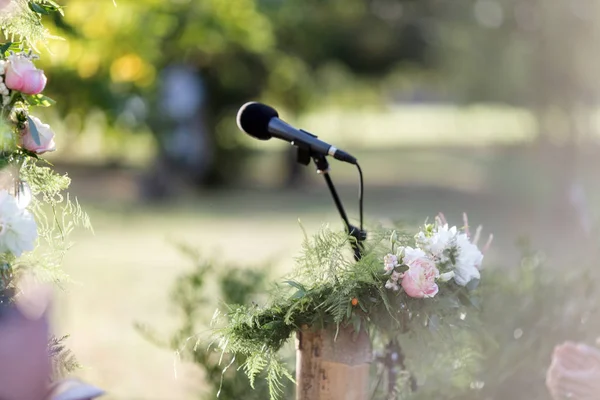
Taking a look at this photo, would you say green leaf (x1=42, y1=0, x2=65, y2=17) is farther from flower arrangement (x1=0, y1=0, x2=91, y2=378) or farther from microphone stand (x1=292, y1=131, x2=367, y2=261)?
microphone stand (x1=292, y1=131, x2=367, y2=261)

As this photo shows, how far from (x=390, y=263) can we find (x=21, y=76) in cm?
104

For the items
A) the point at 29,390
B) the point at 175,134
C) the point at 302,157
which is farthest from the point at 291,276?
the point at 175,134

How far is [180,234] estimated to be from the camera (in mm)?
13031

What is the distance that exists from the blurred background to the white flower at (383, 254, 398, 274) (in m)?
5.82

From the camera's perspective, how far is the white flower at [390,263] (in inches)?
86.7

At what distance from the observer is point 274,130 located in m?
2.53

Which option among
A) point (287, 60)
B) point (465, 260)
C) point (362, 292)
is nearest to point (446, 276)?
point (465, 260)

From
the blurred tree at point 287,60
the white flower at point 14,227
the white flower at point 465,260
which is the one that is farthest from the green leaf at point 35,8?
the blurred tree at point 287,60

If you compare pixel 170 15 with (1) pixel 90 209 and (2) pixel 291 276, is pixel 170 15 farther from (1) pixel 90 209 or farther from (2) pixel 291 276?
(1) pixel 90 209

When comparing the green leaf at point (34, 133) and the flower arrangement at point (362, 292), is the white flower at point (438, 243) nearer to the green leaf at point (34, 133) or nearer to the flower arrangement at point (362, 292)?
the flower arrangement at point (362, 292)

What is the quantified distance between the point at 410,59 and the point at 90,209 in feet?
28.8

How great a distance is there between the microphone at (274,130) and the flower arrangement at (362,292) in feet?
0.94

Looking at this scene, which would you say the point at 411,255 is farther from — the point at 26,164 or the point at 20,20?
the point at 20,20

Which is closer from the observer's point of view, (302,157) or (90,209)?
(302,157)
